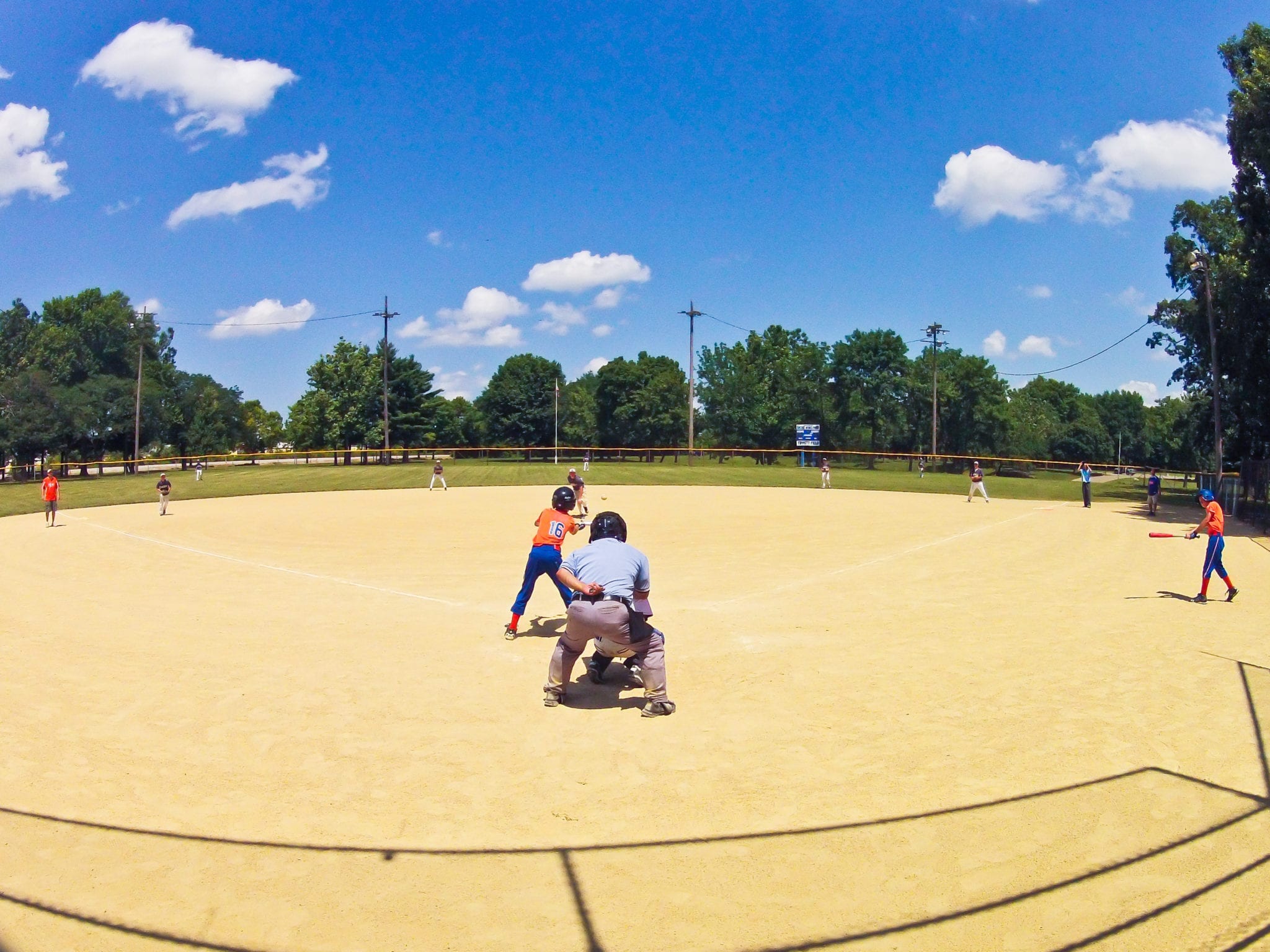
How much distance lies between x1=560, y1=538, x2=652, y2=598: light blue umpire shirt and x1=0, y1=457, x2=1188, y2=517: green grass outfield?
93.4 feet

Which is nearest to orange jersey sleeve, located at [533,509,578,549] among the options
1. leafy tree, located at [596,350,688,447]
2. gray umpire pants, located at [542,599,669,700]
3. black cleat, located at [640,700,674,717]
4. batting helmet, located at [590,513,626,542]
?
batting helmet, located at [590,513,626,542]

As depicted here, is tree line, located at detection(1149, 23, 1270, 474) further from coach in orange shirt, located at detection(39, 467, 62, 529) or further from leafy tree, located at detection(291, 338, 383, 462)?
leafy tree, located at detection(291, 338, 383, 462)

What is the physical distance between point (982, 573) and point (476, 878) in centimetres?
1376

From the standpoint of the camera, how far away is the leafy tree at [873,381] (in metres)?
97.6

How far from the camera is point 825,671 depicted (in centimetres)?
912

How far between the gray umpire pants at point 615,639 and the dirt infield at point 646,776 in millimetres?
372

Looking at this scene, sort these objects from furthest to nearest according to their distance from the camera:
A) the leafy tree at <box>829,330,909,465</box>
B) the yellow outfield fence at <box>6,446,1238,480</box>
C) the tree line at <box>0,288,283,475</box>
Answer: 1. the leafy tree at <box>829,330,909,465</box>
2. the yellow outfield fence at <box>6,446,1238,480</box>
3. the tree line at <box>0,288,283,475</box>

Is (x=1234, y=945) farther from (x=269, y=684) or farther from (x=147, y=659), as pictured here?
(x=147, y=659)

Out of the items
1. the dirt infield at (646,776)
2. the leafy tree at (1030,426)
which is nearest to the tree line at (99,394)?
the dirt infield at (646,776)

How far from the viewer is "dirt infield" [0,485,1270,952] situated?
169 inches

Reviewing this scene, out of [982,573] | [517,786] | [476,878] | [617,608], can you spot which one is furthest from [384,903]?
[982,573]

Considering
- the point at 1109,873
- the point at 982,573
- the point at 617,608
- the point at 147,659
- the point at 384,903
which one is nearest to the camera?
the point at 384,903

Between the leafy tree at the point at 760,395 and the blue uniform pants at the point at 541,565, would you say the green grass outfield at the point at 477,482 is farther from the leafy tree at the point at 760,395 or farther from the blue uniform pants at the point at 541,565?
the leafy tree at the point at 760,395

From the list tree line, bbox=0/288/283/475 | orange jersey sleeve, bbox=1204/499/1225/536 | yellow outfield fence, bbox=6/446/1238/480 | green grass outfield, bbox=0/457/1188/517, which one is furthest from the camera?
yellow outfield fence, bbox=6/446/1238/480
